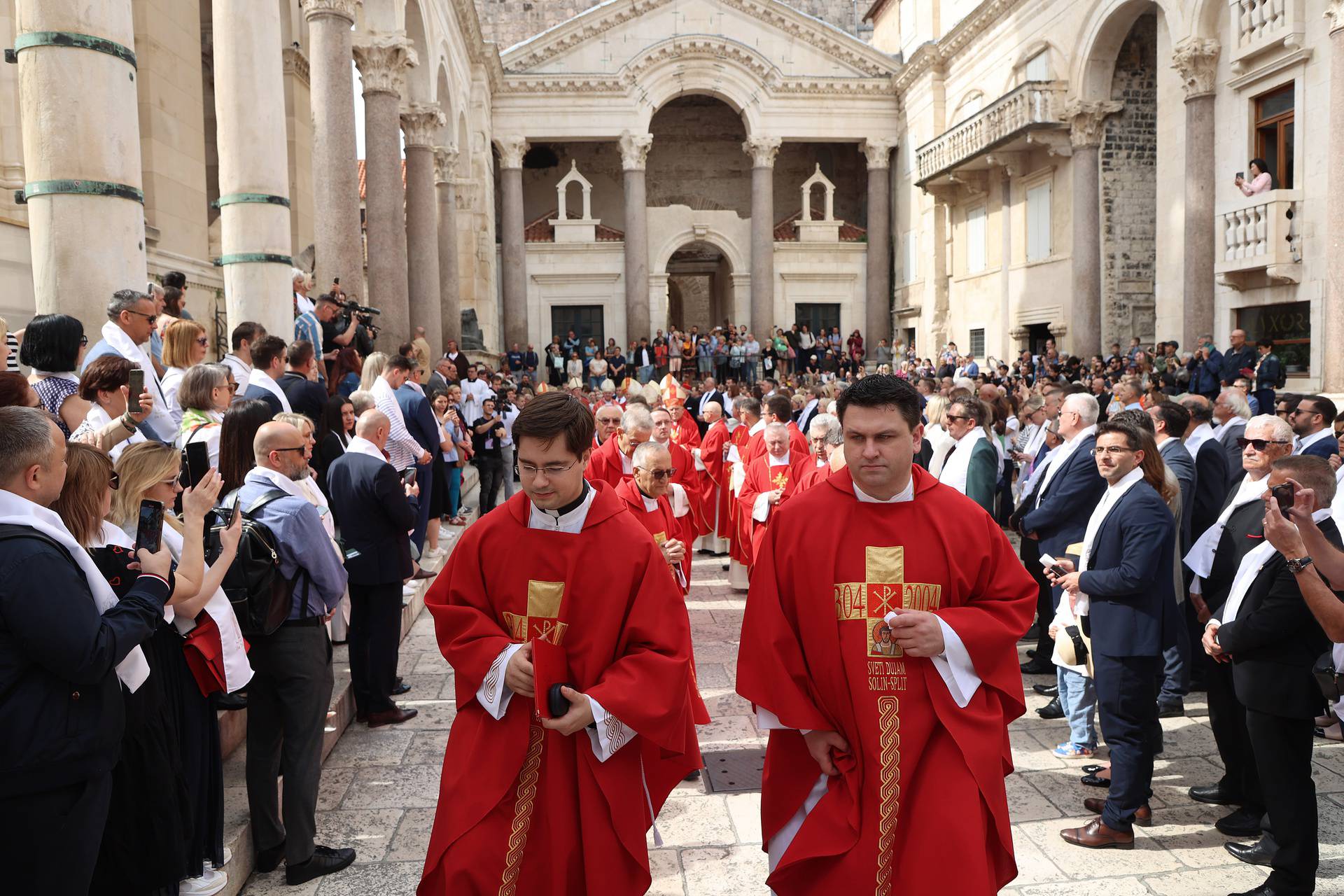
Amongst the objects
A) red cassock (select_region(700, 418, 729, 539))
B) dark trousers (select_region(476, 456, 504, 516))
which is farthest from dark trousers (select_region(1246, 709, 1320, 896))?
dark trousers (select_region(476, 456, 504, 516))

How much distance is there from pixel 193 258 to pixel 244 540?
11.1m

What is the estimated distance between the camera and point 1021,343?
1029 inches

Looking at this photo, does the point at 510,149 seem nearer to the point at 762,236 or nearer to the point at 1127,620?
the point at 762,236

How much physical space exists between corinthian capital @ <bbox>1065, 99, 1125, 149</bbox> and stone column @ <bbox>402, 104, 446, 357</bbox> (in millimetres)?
14198

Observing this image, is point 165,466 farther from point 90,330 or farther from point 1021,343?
point 1021,343

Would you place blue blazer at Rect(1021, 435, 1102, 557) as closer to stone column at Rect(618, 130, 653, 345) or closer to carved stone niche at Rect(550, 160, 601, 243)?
stone column at Rect(618, 130, 653, 345)

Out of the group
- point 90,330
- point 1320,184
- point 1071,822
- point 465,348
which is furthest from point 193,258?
point 1320,184

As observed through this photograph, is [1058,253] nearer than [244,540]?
No

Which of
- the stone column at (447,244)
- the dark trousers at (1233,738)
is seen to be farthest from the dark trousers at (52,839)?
the stone column at (447,244)

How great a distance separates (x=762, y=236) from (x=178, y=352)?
92.0 feet

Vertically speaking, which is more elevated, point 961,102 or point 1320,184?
point 961,102

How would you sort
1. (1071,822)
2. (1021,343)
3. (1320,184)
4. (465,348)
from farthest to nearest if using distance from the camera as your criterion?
(1021,343)
(465,348)
(1320,184)
(1071,822)

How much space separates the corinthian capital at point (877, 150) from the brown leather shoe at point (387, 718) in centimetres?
3029

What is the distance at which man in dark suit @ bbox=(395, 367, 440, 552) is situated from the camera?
868cm
